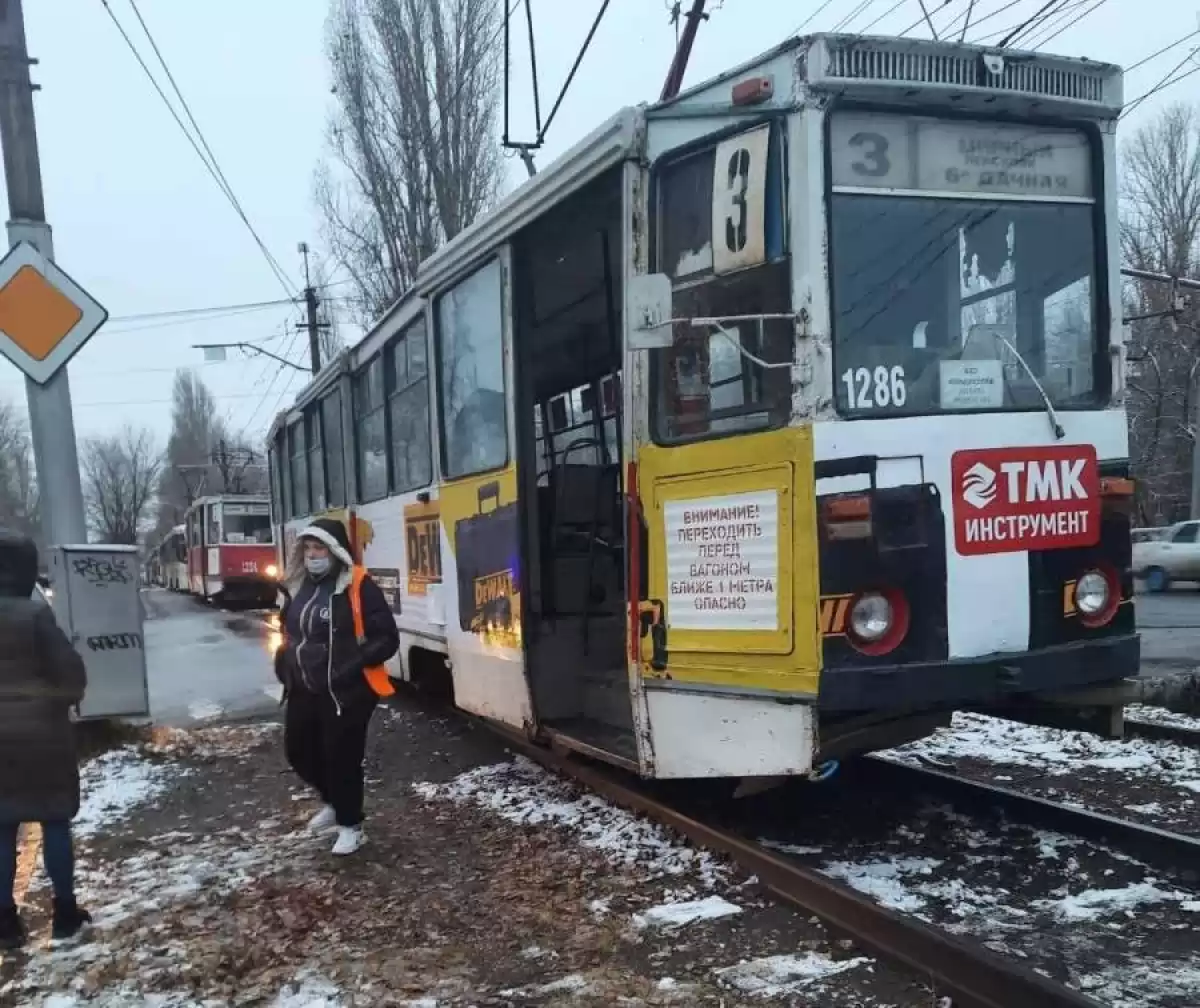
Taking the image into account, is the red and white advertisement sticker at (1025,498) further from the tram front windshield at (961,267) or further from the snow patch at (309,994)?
the snow patch at (309,994)

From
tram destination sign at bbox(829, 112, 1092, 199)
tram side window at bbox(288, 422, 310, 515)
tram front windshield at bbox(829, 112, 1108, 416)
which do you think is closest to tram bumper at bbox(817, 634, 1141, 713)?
tram front windshield at bbox(829, 112, 1108, 416)

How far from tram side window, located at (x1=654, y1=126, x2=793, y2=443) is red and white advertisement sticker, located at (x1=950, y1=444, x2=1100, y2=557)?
30.3 inches

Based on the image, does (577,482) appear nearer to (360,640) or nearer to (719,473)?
(360,640)

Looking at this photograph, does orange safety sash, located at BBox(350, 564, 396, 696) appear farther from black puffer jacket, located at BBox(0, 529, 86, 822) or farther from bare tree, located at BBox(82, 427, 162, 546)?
bare tree, located at BBox(82, 427, 162, 546)

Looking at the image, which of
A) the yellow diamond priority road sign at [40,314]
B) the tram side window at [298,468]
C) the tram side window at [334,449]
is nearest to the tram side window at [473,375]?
the yellow diamond priority road sign at [40,314]

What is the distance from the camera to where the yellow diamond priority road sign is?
7195 millimetres

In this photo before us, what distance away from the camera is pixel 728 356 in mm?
4801

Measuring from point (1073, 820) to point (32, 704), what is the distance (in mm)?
4301

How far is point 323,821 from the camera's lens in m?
6.01

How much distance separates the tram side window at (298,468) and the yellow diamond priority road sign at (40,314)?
210 inches

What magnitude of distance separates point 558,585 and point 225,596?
2440 centimetres

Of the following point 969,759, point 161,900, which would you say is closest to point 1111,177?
point 969,759

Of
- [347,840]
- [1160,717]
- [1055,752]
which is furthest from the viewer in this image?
[1160,717]

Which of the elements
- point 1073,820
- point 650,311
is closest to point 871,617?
point 650,311
